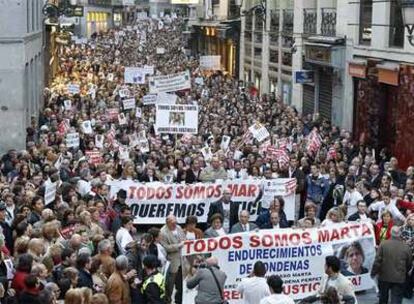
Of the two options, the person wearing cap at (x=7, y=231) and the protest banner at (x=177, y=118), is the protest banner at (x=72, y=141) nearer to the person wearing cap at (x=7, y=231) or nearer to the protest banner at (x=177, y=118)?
the protest banner at (x=177, y=118)

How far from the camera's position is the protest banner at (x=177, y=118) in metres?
23.3

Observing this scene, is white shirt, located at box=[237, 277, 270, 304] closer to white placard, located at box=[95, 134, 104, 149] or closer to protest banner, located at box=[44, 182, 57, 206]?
protest banner, located at box=[44, 182, 57, 206]

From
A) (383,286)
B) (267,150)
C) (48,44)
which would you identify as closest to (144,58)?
(48,44)

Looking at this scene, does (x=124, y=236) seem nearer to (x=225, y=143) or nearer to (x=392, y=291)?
(x=392, y=291)

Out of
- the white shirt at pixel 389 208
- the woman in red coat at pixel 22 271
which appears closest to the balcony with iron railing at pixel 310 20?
the white shirt at pixel 389 208

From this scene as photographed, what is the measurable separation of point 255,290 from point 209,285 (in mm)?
807

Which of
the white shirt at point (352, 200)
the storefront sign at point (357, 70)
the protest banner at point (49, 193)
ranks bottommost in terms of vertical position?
the white shirt at point (352, 200)

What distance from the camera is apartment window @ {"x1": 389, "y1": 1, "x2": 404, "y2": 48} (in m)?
27.0

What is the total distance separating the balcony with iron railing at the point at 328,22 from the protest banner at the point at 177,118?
11259 mm

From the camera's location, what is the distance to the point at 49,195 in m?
16.0

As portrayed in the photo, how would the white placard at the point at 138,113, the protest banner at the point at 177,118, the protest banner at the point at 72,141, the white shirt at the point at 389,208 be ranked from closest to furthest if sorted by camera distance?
1. the white shirt at the point at 389,208
2. the protest banner at the point at 72,141
3. the protest banner at the point at 177,118
4. the white placard at the point at 138,113

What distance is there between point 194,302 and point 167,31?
88.5 metres

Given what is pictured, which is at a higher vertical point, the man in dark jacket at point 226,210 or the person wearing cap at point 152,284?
the person wearing cap at point 152,284

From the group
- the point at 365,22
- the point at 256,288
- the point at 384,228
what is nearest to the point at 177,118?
the point at 365,22
